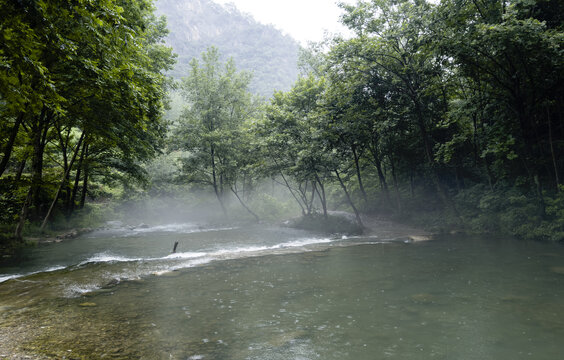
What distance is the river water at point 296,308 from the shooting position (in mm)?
4723

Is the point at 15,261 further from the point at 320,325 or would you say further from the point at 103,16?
the point at 320,325

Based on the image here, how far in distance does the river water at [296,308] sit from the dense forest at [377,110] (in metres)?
4.14

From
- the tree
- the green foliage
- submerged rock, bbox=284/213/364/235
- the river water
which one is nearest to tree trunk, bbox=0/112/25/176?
the green foliage

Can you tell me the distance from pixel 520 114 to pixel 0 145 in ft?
76.4

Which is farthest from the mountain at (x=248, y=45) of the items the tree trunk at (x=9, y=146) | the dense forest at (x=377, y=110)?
the tree trunk at (x=9, y=146)

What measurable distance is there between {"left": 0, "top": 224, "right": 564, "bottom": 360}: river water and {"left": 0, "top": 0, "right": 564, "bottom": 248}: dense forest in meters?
4.14

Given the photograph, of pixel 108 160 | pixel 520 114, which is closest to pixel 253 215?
pixel 108 160

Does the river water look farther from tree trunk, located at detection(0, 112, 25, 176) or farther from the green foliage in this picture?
the green foliage

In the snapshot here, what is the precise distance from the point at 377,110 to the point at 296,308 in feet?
49.1

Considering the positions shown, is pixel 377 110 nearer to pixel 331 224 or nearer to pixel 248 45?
pixel 331 224

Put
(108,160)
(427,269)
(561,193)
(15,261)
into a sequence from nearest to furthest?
(427,269), (15,261), (561,193), (108,160)

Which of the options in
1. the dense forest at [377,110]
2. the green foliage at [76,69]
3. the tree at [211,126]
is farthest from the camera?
the tree at [211,126]

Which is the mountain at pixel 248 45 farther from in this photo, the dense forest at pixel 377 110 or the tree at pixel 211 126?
the dense forest at pixel 377 110

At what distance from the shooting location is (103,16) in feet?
21.1
